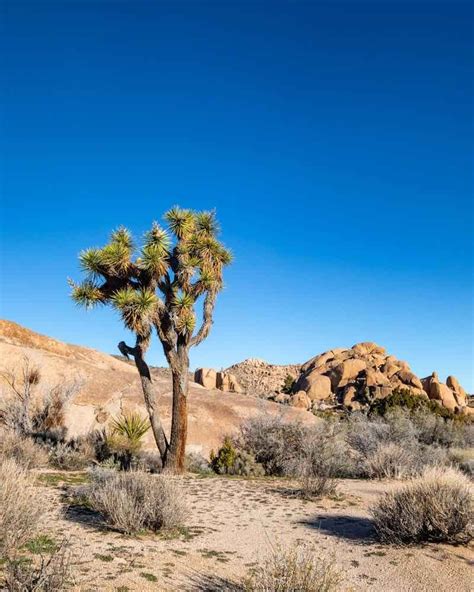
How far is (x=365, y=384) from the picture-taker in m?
48.7

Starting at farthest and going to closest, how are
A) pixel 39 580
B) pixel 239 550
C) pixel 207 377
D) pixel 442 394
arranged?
pixel 207 377
pixel 442 394
pixel 239 550
pixel 39 580

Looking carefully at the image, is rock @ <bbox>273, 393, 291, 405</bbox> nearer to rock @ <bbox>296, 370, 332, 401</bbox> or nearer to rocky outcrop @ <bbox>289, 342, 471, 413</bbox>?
rocky outcrop @ <bbox>289, 342, 471, 413</bbox>

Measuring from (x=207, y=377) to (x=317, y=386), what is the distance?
11.3 metres

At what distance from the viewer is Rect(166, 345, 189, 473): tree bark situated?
556 inches

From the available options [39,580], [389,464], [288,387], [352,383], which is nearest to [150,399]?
[389,464]

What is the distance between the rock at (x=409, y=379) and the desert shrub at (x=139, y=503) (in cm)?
4391

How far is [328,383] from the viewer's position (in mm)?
51031

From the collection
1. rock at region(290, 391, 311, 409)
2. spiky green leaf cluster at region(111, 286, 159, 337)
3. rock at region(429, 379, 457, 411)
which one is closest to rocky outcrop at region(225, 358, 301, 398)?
rock at region(290, 391, 311, 409)

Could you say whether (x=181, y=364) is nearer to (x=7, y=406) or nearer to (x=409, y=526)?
(x=7, y=406)

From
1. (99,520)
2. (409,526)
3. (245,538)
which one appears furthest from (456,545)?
(99,520)

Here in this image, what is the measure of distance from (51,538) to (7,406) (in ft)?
35.3

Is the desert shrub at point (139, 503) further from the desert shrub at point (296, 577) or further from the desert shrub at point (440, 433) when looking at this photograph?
the desert shrub at point (440, 433)

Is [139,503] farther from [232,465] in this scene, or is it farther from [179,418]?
[232,465]

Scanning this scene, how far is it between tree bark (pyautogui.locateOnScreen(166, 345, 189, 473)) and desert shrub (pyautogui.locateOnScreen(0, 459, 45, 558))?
7489 mm
